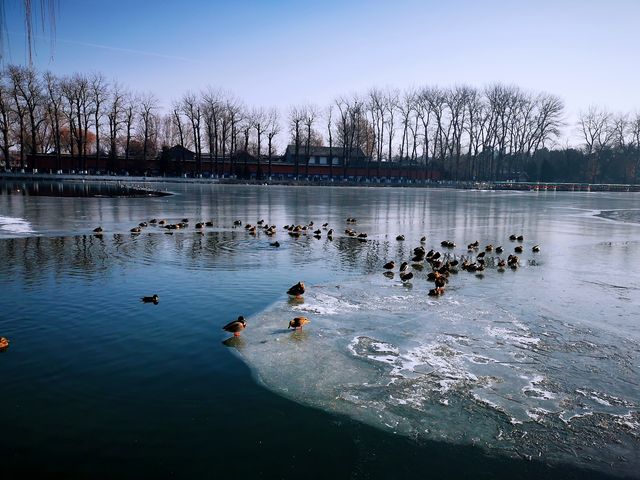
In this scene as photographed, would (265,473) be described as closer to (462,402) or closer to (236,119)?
(462,402)

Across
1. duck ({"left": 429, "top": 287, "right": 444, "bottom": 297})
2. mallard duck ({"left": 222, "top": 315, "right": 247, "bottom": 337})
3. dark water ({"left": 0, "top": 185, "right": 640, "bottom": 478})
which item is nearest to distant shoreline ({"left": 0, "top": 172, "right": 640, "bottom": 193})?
dark water ({"left": 0, "top": 185, "right": 640, "bottom": 478})

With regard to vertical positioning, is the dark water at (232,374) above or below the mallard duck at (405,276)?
below

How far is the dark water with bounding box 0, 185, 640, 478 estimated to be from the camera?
3.51 m

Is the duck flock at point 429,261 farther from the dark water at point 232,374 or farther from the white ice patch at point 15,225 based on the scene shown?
the white ice patch at point 15,225

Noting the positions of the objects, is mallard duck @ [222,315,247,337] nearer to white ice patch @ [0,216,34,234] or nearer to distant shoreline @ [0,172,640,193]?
white ice patch @ [0,216,34,234]

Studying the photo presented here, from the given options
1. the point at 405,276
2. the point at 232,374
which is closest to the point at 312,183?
the point at 405,276

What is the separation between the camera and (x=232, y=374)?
16.2 feet

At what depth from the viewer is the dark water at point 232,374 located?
351 cm

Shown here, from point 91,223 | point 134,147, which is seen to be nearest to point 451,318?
point 91,223

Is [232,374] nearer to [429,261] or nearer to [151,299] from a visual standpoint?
[151,299]

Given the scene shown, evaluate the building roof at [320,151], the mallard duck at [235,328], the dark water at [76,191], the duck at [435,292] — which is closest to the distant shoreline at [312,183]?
the dark water at [76,191]

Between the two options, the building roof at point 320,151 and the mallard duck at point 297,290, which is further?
the building roof at point 320,151

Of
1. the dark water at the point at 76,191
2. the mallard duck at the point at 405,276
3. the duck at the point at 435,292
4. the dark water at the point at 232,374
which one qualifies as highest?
the dark water at the point at 76,191

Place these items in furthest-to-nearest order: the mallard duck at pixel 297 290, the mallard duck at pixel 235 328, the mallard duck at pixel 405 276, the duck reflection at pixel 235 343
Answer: the mallard duck at pixel 405 276 → the mallard duck at pixel 297 290 → the mallard duck at pixel 235 328 → the duck reflection at pixel 235 343
